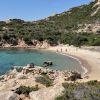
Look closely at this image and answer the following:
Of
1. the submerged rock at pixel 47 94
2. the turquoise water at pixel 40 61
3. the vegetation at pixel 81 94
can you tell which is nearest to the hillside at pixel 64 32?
the turquoise water at pixel 40 61

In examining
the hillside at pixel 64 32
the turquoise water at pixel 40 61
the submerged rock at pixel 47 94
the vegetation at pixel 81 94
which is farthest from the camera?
the hillside at pixel 64 32

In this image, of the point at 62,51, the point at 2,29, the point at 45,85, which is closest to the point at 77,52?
the point at 62,51

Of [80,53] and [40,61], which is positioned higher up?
[80,53]

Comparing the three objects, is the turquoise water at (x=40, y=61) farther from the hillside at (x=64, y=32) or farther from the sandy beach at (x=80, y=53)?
the hillside at (x=64, y=32)

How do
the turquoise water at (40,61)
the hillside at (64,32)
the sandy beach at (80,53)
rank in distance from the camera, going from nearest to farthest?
1. the turquoise water at (40,61)
2. the sandy beach at (80,53)
3. the hillside at (64,32)

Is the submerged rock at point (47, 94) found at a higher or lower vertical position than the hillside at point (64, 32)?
lower

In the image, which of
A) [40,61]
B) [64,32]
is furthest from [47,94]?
[64,32]

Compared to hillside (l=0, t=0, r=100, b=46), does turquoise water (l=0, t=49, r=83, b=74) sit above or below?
below

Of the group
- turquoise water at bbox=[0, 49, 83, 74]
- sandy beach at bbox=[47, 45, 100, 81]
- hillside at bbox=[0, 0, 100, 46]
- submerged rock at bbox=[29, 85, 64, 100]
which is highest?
hillside at bbox=[0, 0, 100, 46]

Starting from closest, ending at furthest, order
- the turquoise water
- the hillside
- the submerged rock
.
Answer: the submerged rock
the turquoise water
the hillside

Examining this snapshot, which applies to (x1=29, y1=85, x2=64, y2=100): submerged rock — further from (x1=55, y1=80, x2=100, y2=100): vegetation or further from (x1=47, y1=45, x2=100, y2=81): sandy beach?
(x1=47, y1=45, x2=100, y2=81): sandy beach

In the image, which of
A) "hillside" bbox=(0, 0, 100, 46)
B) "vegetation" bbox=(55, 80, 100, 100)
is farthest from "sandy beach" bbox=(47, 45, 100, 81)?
"vegetation" bbox=(55, 80, 100, 100)

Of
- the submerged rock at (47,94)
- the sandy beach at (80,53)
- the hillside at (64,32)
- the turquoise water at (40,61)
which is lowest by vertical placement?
the turquoise water at (40,61)

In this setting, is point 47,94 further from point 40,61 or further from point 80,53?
point 80,53
